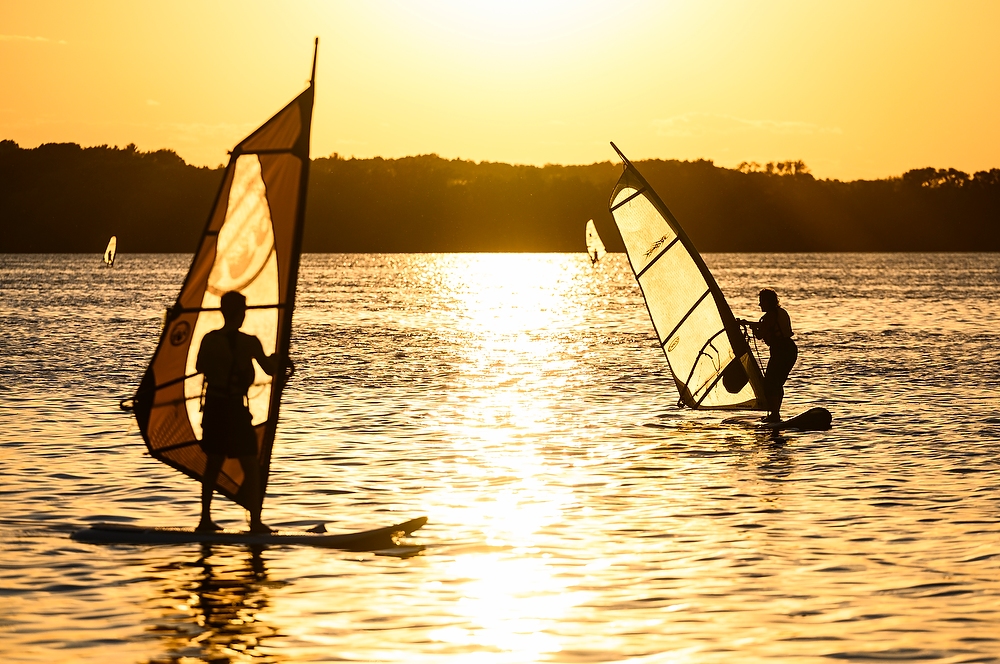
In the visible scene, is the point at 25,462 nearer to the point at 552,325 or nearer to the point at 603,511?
the point at 603,511

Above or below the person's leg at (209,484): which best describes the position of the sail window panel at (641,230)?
above

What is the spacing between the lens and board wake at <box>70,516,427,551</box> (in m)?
11.0

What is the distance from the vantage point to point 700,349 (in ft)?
68.1

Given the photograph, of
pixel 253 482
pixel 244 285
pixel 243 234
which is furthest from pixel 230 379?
pixel 243 234

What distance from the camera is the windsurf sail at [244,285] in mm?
10625

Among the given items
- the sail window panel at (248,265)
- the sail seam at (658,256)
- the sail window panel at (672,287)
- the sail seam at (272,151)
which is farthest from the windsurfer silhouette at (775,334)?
the sail seam at (272,151)

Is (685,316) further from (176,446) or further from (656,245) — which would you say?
(176,446)

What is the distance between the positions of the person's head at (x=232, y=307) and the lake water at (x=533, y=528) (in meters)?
1.92

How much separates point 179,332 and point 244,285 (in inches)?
25.8

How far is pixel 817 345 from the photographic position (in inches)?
1652

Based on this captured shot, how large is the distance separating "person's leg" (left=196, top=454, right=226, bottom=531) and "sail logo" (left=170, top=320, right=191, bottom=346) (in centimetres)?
96

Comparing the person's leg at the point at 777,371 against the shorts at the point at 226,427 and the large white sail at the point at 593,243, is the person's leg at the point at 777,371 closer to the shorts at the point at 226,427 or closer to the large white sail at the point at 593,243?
the shorts at the point at 226,427

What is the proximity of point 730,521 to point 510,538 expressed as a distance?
2271 mm

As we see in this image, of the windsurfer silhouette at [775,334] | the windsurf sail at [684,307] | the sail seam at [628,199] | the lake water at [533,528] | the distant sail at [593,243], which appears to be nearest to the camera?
the lake water at [533,528]
